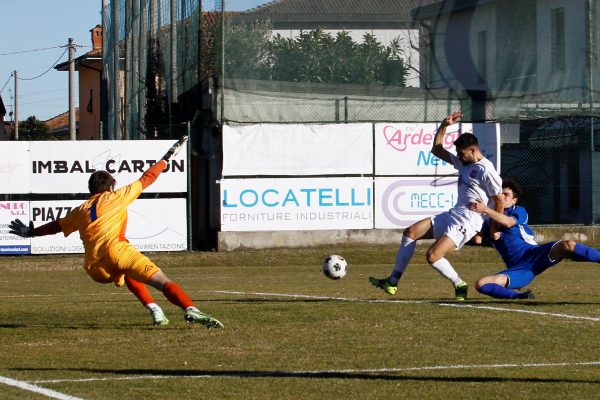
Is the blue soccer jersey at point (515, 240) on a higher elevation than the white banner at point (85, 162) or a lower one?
lower

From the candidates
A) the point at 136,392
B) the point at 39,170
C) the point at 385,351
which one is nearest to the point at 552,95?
the point at 39,170

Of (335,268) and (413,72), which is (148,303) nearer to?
(335,268)

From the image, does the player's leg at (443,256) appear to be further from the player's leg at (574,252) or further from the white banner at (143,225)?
the white banner at (143,225)

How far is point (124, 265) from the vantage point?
444 inches

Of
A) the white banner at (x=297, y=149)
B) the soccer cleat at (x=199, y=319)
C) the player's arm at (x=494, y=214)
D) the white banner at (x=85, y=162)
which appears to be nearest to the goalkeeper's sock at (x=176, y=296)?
the soccer cleat at (x=199, y=319)

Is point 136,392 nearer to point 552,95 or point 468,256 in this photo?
point 468,256

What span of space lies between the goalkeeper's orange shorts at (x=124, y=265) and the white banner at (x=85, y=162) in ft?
51.2

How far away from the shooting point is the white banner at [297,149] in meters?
27.8

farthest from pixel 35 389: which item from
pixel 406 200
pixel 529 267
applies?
pixel 406 200

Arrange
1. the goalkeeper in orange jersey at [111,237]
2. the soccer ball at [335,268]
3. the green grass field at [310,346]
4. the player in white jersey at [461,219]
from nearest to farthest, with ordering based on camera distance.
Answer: the green grass field at [310,346] → the goalkeeper in orange jersey at [111,237] → the player in white jersey at [461,219] → the soccer ball at [335,268]

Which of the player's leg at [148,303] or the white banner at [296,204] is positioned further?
the white banner at [296,204]

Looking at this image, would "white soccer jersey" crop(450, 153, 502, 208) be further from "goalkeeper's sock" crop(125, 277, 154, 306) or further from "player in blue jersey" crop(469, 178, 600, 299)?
"goalkeeper's sock" crop(125, 277, 154, 306)

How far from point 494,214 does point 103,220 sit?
Answer: 4.17m

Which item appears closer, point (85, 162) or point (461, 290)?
point (461, 290)
